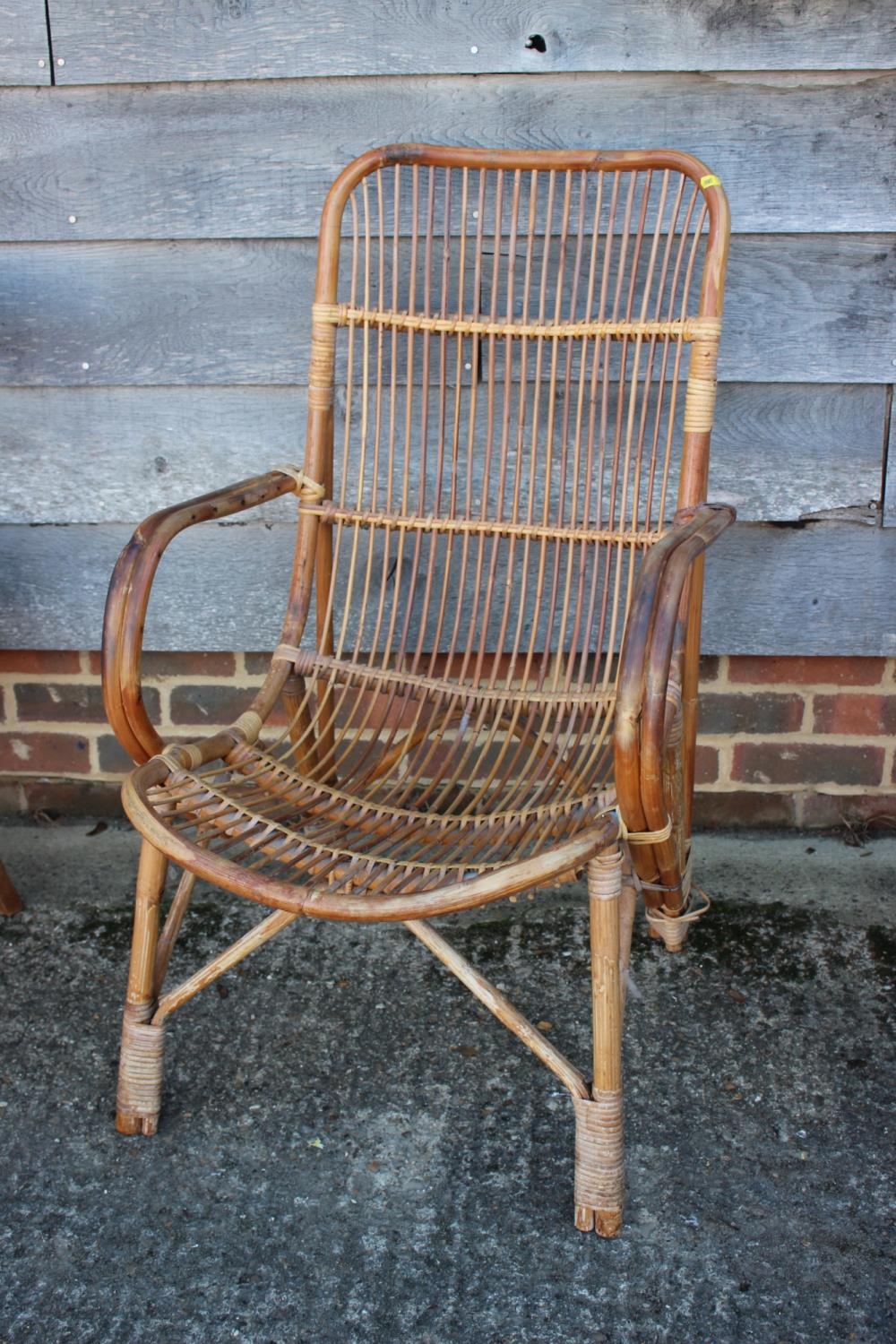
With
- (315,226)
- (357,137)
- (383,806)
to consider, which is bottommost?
(383,806)

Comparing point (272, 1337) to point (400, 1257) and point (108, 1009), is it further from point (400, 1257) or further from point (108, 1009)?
point (108, 1009)

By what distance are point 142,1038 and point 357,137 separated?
1330 mm

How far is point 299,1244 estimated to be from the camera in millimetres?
1430

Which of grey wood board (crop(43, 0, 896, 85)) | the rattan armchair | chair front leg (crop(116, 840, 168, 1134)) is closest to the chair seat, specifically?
the rattan armchair

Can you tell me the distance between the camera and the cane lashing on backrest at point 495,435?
1726mm

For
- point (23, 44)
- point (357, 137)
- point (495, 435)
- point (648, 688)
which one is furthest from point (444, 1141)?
point (23, 44)

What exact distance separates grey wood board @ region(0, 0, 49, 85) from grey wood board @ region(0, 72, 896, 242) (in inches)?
0.9

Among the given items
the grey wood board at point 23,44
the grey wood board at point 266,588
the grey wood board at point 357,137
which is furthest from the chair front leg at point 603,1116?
the grey wood board at point 23,44

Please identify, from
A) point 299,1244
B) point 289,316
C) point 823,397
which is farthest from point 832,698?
point 299,1244

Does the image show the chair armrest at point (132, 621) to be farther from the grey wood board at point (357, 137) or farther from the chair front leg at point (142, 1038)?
the grey wood board at point (357, 137)

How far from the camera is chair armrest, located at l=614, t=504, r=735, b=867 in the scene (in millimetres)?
1272

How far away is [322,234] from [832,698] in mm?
1166

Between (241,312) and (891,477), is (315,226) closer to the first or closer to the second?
(241,312)

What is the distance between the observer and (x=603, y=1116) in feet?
4.71
